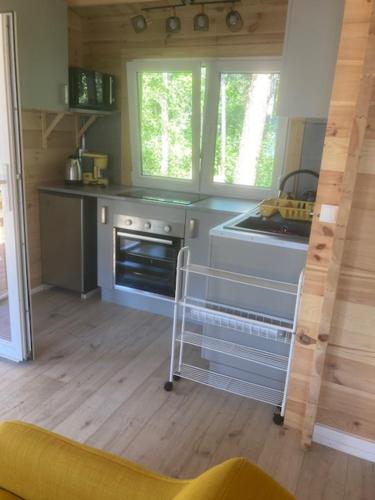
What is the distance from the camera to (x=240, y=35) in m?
2.96

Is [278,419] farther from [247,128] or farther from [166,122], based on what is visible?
[166,122]

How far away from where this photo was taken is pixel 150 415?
80.2 inches

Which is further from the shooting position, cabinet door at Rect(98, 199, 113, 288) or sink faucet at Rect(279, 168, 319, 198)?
cabinet door at Rect(98, 199, 113, 288)

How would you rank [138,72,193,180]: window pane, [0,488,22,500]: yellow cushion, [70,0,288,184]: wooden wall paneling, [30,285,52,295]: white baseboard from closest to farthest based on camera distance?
[0,488,22,500]: yellow cushion → [70,0,288,184]: wooden wall paneling → [138,72,193,180]: window pane → [30,285,52,295]: white baseboard

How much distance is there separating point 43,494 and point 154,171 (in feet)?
9.45

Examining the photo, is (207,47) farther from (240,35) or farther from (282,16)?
(282,16)

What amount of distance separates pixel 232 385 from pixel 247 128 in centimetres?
193

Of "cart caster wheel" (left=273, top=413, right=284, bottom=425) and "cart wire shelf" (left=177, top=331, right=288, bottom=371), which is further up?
"cart wire shelf" (left=177, top=331, right=288, bottom=371)

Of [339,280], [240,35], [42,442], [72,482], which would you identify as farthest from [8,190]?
[240,35]

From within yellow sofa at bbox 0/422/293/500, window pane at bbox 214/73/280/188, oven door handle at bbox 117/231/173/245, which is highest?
window pane at bbox 214/73/280/188

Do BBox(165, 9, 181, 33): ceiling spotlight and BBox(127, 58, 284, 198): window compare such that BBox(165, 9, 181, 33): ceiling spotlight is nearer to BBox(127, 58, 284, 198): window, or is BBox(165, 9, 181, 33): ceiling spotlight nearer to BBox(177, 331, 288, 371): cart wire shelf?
BBox(127, 58, 284, 198): window

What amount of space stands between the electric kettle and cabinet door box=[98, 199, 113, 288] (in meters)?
0.43

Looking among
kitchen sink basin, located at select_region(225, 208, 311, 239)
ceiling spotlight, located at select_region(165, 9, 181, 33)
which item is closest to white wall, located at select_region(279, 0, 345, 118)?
Answer: kitchen sink basin, located at select_region(225, 208, 311, 239)

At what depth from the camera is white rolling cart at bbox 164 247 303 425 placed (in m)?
2.00
